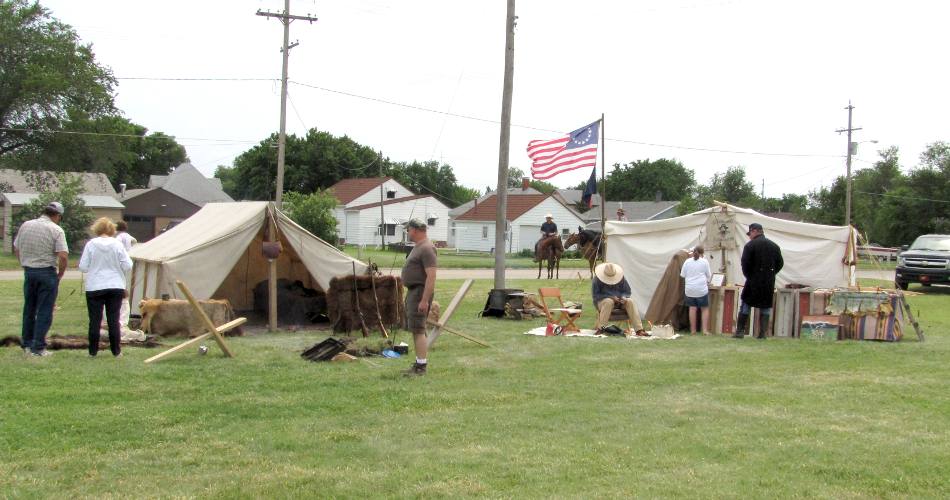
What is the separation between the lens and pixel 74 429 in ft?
20.1

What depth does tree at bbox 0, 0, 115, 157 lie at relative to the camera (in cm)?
3262

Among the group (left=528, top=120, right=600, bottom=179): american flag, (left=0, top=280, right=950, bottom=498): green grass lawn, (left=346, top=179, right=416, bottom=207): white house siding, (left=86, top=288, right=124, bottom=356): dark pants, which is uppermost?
(left=346, top=179, right=416, bottom=207): white house siding

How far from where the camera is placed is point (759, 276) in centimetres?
1212

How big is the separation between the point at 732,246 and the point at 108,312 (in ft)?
32.9

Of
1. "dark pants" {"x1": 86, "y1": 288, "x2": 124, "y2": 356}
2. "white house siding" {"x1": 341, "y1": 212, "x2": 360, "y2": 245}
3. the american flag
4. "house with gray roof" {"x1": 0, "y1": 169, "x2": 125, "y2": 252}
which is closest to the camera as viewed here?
"dark pants" {"x1": 86, "y1": 288, "x2": 124, "y2": 356}

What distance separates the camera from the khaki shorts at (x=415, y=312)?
8.44m

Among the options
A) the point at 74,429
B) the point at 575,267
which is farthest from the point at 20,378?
the point at 575,267

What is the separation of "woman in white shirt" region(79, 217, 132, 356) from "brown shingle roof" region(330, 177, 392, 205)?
50.0 metres

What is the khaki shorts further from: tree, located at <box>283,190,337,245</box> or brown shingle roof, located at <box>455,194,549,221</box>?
brown shingle roof, located at <box>455,194,549,221</box>

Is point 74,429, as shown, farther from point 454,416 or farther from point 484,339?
point 484,339

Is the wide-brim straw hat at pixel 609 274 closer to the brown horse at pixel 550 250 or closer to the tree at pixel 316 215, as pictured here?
the brown horse at pixel 550 250

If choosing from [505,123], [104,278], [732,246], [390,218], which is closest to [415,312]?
[104,278]

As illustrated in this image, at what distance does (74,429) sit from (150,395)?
128cm

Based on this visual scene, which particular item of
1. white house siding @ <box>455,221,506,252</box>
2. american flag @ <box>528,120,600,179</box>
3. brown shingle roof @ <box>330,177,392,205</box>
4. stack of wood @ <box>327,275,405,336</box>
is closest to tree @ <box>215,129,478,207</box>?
brown shingle roof @ <box>330,177,392,205</box>
